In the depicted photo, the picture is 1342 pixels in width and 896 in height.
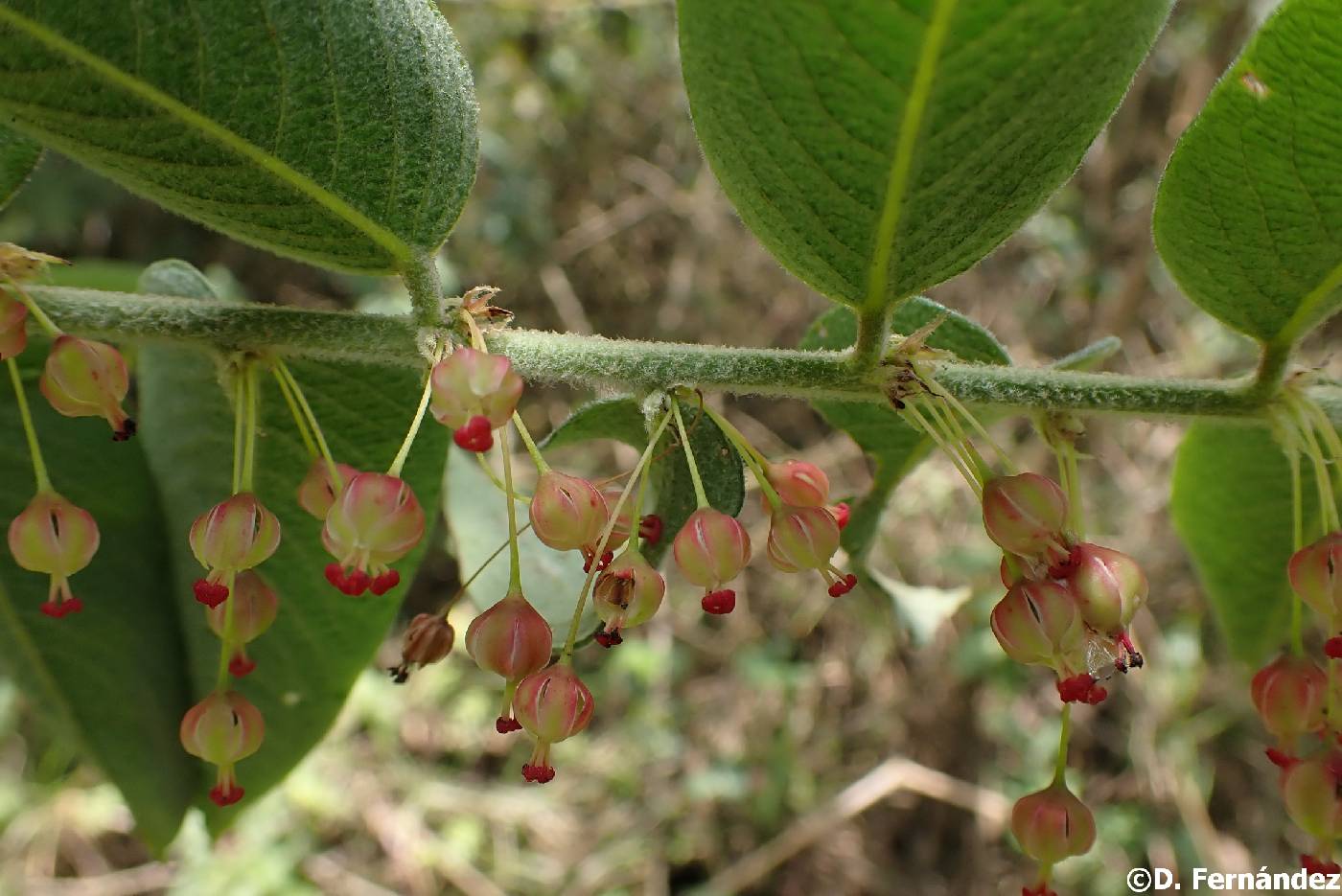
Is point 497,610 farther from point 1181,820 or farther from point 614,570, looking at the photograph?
point 1181,820

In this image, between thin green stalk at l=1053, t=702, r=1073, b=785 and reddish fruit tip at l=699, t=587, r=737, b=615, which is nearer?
reddish fruit tip at l=699, t=587, r=737, b=615

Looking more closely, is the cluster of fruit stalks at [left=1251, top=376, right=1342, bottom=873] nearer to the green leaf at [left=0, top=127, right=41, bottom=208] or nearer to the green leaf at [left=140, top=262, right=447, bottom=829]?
the green leaf at [left=140, top=262, right=447, bottom=829]

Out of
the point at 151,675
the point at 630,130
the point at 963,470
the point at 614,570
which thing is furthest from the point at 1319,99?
the point at 630,130

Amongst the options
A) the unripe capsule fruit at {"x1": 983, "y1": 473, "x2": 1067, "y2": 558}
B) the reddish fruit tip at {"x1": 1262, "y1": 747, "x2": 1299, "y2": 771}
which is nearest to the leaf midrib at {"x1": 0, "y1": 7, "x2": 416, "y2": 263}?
the unripe capsule fruit at {"x1": 983, "y1": 473, "x2": 1067, "y2": 558}

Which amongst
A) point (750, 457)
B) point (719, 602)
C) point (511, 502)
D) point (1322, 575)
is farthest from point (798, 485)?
point (1322, 575)

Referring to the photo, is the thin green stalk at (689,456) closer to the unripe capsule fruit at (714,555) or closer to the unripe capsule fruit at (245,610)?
the unripe capsule fruit at (714,555)

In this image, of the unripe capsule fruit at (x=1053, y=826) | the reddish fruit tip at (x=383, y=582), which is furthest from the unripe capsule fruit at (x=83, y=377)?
the unripe capsule fruit at (x=1053, y=826)
